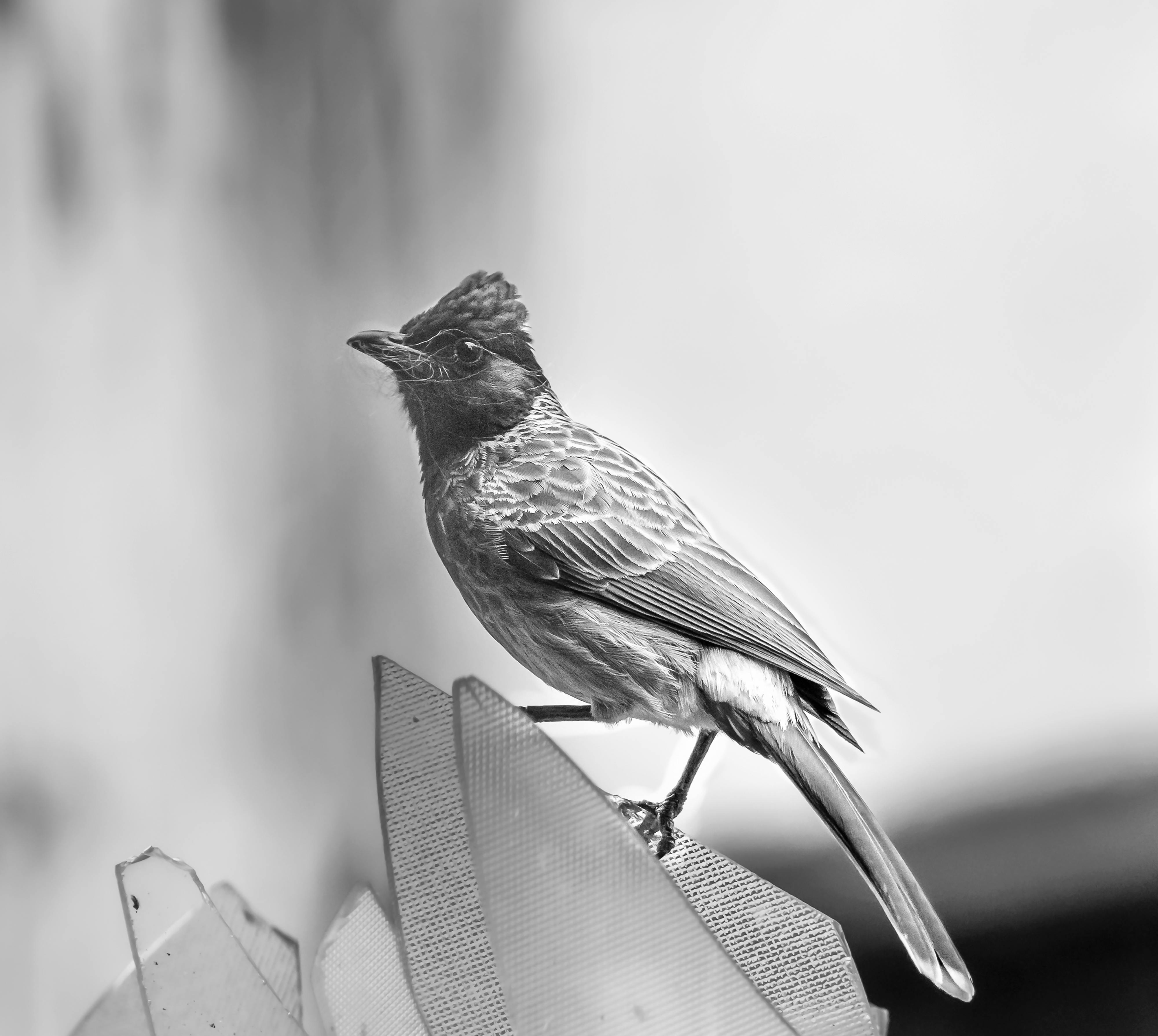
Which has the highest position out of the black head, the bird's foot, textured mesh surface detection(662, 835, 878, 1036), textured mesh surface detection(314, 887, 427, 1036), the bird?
the black head

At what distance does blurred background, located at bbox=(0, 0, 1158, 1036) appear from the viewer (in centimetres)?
100

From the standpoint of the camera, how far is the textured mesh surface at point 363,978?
0.97 meters

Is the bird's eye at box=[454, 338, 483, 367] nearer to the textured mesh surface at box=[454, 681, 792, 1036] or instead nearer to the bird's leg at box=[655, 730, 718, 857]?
the textured mesh surface at box=[454, 681, 792, 1036]

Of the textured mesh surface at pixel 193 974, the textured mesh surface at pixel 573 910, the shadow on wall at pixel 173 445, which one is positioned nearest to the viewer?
the textured mesh surface at pixel 573 910

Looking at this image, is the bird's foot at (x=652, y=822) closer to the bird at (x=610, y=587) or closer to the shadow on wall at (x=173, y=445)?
the bird at (x=610, y=587)

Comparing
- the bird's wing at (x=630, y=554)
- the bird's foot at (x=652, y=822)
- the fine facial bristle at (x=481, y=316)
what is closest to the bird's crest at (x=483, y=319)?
the fine facial bristle at (x=481, y=316)

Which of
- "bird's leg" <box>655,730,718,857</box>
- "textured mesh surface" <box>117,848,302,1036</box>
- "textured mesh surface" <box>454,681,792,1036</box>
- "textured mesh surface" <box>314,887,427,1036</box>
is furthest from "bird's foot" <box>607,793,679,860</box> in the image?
"textured mesh surface" <box>117,848,302,1036</box>

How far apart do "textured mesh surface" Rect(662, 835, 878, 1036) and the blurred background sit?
5 centimetres

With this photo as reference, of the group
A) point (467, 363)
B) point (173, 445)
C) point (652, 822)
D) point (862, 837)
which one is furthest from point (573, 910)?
point (173, 445)

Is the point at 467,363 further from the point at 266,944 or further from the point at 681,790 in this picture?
the point at 266,944

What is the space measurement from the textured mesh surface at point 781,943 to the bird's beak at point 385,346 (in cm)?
55

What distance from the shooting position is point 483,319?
0.97m

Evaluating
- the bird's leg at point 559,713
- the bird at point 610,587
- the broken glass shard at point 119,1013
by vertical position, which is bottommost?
the broken glass shard at point 119,1013

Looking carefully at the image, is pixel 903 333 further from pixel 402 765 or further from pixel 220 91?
pixel 220 91
